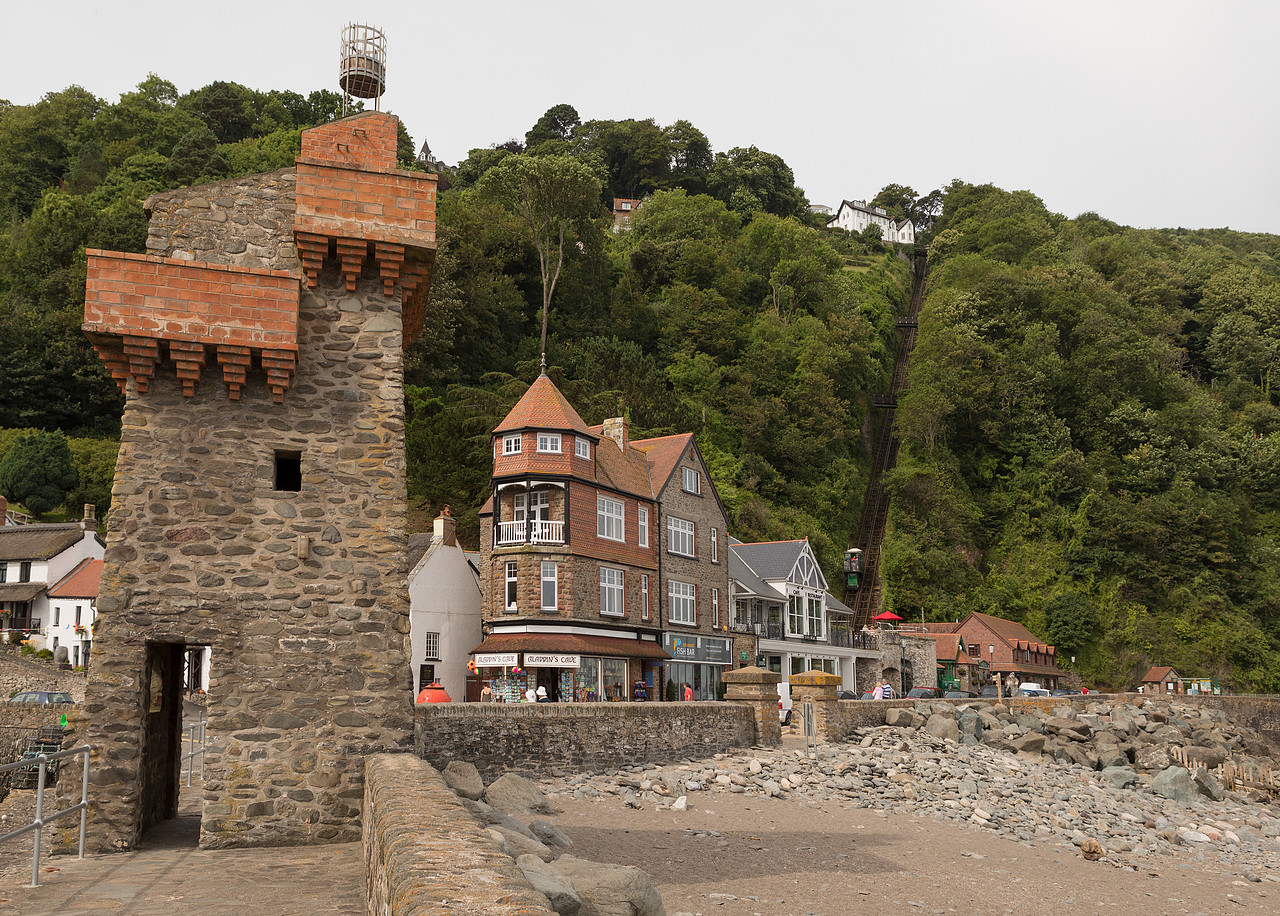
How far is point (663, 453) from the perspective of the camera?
3734cm

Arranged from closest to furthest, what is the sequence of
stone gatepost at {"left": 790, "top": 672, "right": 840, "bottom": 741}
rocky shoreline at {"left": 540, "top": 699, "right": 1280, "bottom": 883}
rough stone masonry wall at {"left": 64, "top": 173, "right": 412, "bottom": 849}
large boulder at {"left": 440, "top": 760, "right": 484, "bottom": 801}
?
rough stone masonry wall at {"left": 64, "top": 173, "right": 412, "bottom": 849} < large boulder at {"left": 440, "top": 760, "right": 484, "bottom": 801} < rocky shoreline at {"left": 540, "top": 699, "right": 1280, "bottom": 883} < stone gatepost at {"left": 790, "top": 672, "right": 840, "bottom": 741}

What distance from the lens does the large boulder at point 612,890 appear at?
7000mm

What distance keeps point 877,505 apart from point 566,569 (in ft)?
132

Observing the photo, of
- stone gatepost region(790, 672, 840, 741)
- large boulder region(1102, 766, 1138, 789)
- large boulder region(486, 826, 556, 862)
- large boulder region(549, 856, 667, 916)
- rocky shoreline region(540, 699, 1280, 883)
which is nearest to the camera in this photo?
large boulder region(549, 856, 667, 916)

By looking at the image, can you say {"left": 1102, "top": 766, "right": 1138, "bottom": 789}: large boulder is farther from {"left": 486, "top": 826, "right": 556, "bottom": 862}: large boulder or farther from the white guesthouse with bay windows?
Answer: {"left": 486, "top": 826, "right": 556, "bottom": 862}: large boulder

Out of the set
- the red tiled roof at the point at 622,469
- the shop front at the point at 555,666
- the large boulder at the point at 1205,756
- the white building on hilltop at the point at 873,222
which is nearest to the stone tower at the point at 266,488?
the shop front at the point at 555,666

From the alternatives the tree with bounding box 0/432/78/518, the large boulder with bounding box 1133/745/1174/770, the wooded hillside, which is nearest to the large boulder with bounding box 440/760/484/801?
the large boulder with bounding box 1133/745/1174/770

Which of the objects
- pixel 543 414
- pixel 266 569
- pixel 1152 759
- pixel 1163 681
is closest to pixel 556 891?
pixel 266 569

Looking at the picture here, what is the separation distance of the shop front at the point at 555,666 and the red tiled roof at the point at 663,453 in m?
7.12

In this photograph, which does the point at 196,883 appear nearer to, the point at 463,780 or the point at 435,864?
the point at 435,864

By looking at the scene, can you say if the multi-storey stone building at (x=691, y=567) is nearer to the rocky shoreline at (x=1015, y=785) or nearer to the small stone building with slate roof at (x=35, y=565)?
the rocky shoreline at (x=1015, y=785)

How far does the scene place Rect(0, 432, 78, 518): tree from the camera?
48.8 metres

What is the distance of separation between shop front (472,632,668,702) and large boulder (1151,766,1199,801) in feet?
47.0

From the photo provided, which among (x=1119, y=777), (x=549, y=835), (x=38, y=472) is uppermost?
(x=38, y=472)
